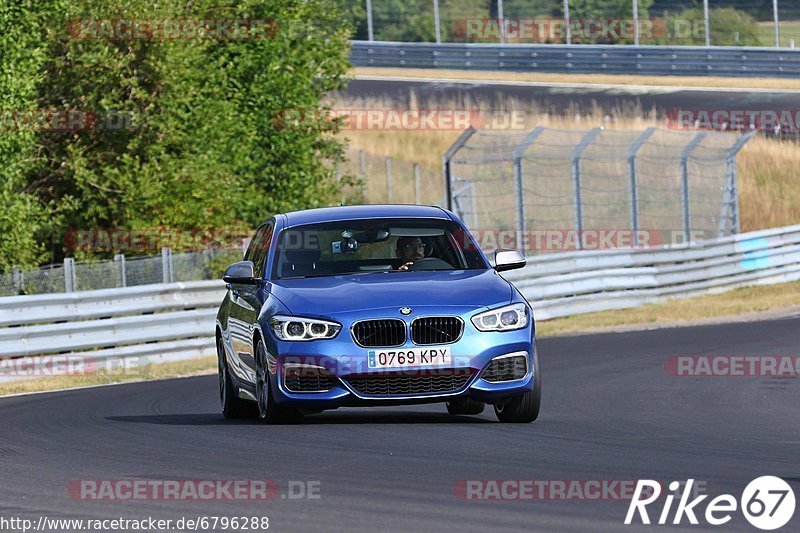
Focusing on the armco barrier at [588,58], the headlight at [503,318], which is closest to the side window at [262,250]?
the headlight at [503,318]

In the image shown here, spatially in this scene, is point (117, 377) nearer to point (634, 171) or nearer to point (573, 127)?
point (634, 171)

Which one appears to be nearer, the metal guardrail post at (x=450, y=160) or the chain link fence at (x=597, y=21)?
the metal guardrail post at (x=450, y=160)

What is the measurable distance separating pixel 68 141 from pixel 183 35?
2.58m

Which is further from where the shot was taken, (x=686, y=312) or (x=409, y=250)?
(x=686, y=312)

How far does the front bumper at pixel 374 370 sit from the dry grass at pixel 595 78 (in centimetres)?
3715

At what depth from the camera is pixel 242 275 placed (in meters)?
11.4

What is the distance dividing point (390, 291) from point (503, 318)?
759 mm

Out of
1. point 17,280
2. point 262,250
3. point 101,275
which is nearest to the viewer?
point 262,250

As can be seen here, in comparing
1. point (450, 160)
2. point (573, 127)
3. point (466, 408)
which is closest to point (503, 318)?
point (466, 408)

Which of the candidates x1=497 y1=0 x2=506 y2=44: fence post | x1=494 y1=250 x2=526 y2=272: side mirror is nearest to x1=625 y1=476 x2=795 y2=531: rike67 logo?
x1=494 y1=250 x2=526 y2=272: side mirror

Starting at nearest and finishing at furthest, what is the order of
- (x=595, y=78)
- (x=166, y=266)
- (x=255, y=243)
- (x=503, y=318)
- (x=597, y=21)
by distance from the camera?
(x=503, y=318) < (x=255, y=243) < (x=166, y=266) < (x=595, y=78) < (x=597, y=21)

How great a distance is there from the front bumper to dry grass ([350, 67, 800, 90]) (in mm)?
37149

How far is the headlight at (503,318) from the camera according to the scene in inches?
408

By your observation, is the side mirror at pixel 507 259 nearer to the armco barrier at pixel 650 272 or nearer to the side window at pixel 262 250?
the side window at pixel 262 250
